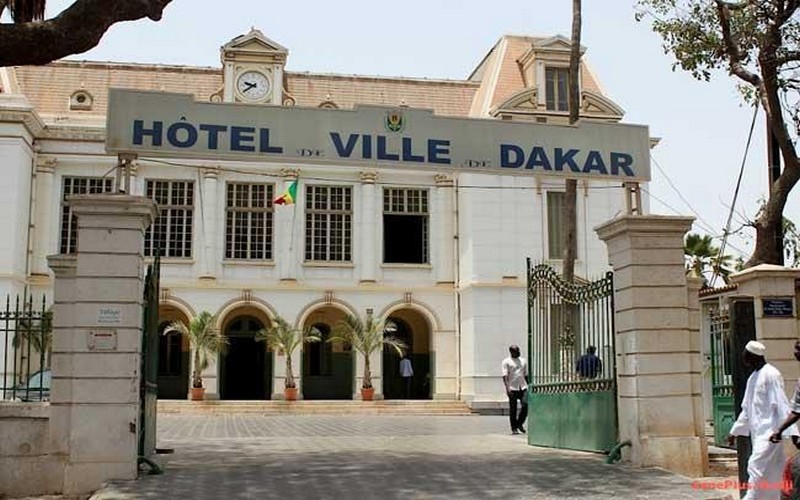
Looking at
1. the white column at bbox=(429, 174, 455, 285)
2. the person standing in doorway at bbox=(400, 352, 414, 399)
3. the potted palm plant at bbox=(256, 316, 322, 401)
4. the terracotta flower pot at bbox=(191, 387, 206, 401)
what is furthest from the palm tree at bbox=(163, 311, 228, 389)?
the white column at bbox=(429, 174, 455, 285)

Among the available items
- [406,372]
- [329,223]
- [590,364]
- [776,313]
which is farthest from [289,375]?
[776,313]

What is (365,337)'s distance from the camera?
29.1m

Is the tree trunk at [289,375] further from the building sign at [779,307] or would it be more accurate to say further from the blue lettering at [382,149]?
the building sign at [779,307]

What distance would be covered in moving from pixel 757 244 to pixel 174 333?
22461 mm

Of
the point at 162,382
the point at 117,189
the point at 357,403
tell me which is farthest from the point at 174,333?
the point at 117,189

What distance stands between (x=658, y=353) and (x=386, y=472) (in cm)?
341

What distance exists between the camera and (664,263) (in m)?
10.9

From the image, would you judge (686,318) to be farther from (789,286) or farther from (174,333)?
(174,333)

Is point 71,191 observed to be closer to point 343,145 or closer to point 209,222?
point 209,222


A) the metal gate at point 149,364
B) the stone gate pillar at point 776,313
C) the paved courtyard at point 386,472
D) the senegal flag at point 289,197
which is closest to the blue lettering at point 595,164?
the stone gate pillar at point 776,313

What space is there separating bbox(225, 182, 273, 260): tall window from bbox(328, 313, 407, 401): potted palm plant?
11.2 feet

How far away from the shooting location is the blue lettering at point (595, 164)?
11.8 metres

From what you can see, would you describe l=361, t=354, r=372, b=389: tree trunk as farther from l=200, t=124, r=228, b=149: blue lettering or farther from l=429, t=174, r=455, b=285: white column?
l=200, t=124, r=228, b=149: blue lettering

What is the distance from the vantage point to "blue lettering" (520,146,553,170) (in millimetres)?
11664
